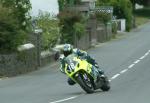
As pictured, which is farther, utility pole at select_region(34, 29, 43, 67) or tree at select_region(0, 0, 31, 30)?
tree at select_region(0, 0, 31, 30)

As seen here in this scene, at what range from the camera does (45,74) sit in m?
28.2

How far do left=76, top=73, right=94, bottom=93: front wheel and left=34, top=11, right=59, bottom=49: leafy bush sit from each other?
1571cm

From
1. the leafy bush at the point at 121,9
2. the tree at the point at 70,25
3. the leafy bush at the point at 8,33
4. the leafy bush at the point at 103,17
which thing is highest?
the leafy bush at the point at 8,33

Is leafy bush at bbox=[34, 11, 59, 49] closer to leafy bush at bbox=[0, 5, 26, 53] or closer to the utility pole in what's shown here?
the utility pole

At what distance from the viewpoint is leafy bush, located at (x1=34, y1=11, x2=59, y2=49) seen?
114ft

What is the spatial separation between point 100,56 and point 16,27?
1019 centimetres

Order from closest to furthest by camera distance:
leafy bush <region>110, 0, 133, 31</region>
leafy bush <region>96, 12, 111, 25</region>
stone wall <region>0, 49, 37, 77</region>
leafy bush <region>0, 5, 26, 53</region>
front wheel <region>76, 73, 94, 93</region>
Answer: front wheel <region>76, 73, 94, 93</region>, stone wall <region>0, 49, 37, 77</region>, leafy bush <region>0, 5, 26, 53</region>, leafy bush <region>96, 12, 111, 25</region>, leafy bush <region>110, 0, 133, 31</region>

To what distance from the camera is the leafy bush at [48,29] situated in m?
34.9

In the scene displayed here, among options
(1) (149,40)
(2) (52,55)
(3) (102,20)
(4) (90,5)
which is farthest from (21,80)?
(4) (90,5)

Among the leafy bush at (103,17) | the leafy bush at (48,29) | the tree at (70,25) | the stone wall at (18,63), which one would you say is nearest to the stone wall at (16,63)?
the stone wall at (18,63)

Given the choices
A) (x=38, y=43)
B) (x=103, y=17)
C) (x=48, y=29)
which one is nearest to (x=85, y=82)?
(x=38, y=43)

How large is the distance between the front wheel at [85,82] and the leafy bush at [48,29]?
15.7m

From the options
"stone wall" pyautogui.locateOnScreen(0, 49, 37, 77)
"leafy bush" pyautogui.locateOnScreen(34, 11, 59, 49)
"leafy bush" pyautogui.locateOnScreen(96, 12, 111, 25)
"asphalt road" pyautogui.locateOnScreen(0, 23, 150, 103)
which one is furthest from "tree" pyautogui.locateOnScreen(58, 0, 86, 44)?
"leafy bush" pyautogui.locateOnScreen(96, 12, 111, 25)

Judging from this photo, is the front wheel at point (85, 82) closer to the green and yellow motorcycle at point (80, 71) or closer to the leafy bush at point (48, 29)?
the green and yellow motorcycle at point (80, 71)
